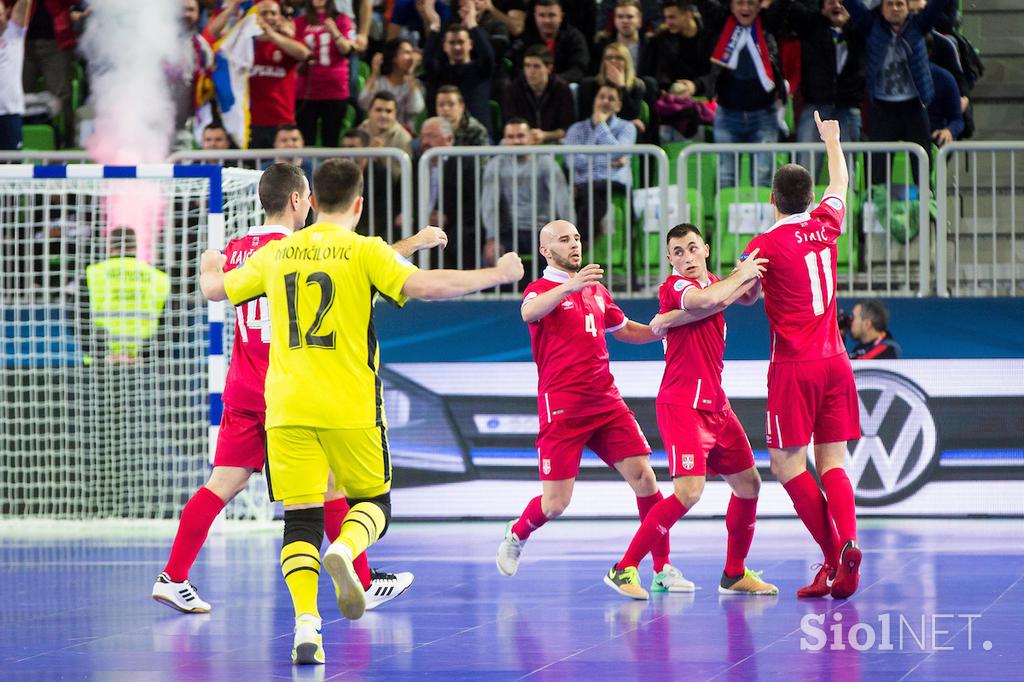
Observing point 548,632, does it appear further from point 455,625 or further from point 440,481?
point 440,481

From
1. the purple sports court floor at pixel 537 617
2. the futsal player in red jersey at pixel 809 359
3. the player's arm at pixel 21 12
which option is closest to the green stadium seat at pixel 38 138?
the player's arm at pixel 21 12

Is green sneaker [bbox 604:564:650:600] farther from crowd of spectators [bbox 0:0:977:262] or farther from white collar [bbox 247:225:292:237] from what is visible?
crowd of spectators [bbox 0:0:977:262]

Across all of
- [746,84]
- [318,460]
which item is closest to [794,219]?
[318,460]

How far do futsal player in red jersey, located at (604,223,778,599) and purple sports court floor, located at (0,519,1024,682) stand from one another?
0.74 feet

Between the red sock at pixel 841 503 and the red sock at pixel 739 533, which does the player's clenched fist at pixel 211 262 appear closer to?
the red sock at pixel 739 533

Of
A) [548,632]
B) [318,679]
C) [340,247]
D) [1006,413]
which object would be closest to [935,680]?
[548,632]

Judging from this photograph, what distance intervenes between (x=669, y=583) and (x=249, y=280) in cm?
336

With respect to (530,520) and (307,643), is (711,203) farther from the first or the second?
(307,643)

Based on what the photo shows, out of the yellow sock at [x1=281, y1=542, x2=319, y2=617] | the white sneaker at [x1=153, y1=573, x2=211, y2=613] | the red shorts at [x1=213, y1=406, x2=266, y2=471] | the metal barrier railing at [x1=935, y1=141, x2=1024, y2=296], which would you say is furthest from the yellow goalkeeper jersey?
the metal barrier railing at [x1=935, y1=141, x2=1024, y2=296]

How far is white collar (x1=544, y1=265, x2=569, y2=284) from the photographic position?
28.5ft

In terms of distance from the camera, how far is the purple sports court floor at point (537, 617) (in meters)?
6.51

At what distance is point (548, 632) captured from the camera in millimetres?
7430

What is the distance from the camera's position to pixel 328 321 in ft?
21.4

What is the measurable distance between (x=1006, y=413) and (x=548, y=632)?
6.21 m
